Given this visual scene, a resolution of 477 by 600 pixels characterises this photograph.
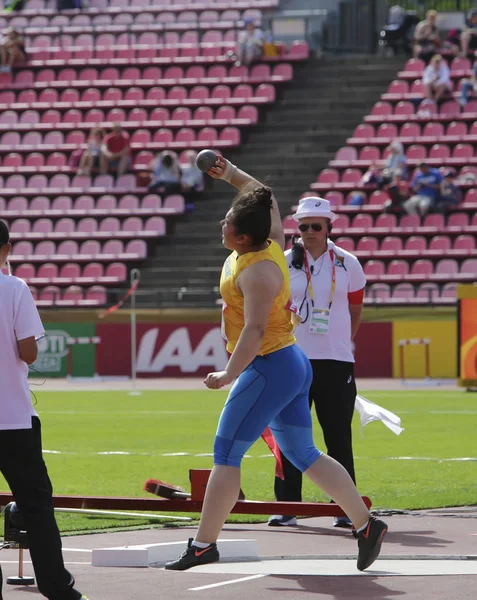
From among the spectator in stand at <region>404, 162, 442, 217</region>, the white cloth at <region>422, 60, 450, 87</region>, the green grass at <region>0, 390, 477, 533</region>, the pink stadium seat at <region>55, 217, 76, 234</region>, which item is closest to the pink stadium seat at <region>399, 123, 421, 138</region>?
the white cloth at <region>422, 60, 450, 87</region>

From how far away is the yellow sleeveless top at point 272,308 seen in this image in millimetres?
7027

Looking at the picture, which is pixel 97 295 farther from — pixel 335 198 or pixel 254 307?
pixel 254 307

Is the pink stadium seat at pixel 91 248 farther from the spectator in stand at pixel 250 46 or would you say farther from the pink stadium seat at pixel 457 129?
the pink stadium seat at pixel 457 129

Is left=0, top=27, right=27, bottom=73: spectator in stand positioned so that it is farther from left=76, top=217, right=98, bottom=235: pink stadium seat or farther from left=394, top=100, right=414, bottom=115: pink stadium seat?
left=394, top=100, right=414, bottom=115: pink stadium seat

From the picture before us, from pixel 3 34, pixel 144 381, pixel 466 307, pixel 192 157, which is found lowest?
pixel 144 381

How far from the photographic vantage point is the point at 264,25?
38000 millimetres

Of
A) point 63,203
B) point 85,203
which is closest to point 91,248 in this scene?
point 85,203

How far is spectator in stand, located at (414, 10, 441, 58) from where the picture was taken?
34.1 metres

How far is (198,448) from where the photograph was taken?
14.2 metres

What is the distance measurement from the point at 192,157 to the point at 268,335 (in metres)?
25.7

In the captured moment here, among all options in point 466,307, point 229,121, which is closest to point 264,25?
point 229,121

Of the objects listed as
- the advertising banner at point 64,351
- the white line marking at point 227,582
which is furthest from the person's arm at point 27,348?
the advertising banner at point 64,351

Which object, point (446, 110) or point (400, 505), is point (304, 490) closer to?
point (400, 505)

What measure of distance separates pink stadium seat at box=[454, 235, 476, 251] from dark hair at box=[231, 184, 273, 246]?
22187 mm
